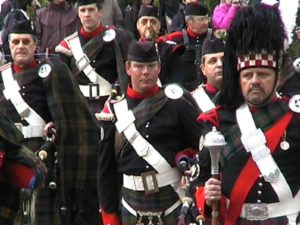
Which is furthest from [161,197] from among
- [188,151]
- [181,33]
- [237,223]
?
[181,33]

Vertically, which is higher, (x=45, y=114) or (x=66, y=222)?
(x=45, y=114)

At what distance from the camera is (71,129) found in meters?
9.39

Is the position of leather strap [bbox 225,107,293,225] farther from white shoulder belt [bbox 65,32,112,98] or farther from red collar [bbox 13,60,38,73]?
white shoulder belt [bbox 65,32,112,98]

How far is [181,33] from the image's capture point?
12.5 m

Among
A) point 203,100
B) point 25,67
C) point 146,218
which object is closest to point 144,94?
point 146,218

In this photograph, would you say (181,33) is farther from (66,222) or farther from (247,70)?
(247,70)

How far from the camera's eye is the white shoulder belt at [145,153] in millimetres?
7820

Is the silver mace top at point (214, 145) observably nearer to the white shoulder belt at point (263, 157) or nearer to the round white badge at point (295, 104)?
the white shoulder belt at point (263, 157)

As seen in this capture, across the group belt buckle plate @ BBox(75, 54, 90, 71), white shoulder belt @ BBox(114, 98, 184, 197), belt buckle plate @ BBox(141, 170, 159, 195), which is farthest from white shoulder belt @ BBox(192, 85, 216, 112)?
belt buckle plate @ BBox(75, 54, 90, 71)

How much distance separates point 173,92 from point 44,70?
1634mm

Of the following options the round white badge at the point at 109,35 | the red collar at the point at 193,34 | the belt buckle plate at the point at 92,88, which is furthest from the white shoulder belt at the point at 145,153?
the red collar at the point at 193,34

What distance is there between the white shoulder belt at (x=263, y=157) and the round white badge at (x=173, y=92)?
1.63 metres

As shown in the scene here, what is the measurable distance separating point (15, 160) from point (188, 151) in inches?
71.2

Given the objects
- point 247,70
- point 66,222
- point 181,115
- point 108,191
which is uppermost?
point 247,70
